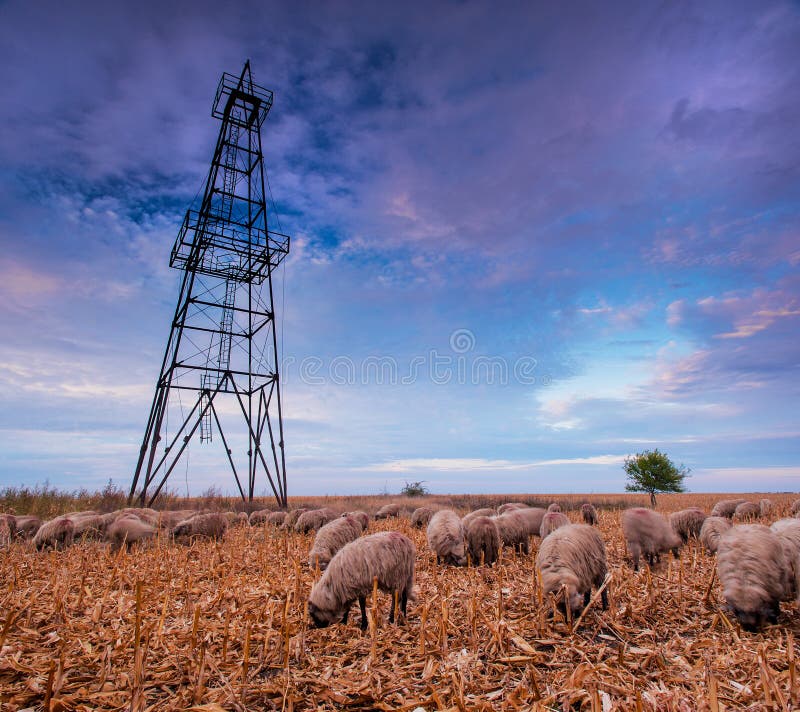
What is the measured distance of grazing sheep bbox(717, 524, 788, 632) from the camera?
5.41 meters

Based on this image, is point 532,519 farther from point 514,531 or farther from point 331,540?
point 331,540

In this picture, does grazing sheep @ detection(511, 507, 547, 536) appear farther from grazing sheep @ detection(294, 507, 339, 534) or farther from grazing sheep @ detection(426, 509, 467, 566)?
grazing sheep @ detection(294, 507, 339, 534)

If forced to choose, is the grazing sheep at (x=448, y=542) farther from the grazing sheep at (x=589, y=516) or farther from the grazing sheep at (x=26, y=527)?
the grazing sheep at (x=26, y=527)

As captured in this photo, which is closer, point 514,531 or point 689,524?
point 514,531

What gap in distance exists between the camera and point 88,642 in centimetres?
502

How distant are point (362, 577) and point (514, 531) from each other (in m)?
6.03

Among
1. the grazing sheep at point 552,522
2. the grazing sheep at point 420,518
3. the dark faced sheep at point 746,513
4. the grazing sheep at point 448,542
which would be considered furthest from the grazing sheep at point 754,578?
the dark faced sheep at point 746,513

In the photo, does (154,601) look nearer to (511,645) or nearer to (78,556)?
(78,556)

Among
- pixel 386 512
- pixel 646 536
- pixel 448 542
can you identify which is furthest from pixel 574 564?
pixel 386 512

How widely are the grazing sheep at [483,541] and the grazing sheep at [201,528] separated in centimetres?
740

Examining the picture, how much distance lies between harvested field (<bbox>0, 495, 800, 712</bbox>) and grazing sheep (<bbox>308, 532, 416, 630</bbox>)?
249mm

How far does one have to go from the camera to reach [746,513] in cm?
1612

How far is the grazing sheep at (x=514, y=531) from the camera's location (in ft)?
33.9

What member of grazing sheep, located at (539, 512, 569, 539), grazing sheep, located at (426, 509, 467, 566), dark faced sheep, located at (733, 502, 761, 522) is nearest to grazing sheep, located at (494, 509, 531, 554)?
grazing sheep, located at (539, 512, 569, 539)
